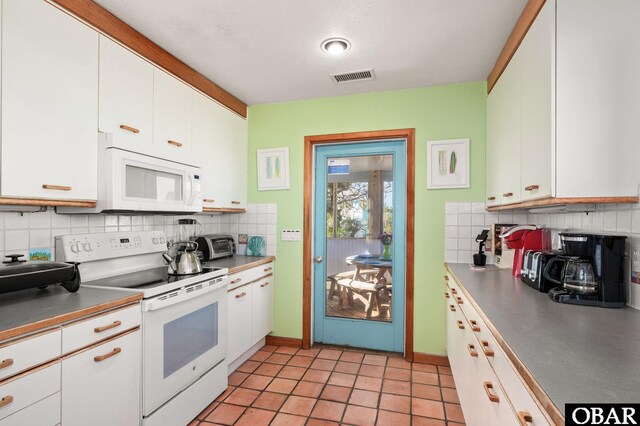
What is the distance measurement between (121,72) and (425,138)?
2321 millimetres

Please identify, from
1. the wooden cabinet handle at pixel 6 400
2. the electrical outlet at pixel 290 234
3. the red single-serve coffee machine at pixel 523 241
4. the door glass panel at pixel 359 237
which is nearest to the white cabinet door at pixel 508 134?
the red single-serve coffee machine at pixel 523 241

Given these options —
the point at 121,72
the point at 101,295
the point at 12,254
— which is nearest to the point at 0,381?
the point at 101,295

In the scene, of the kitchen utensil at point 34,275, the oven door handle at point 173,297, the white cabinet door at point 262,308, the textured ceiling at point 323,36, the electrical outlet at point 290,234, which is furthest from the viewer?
the electrical outlet at point 290,234

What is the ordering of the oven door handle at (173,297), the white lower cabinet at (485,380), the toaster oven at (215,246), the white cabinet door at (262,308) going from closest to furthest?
the white lower cabinet at (485,380) → the oven door handle at (173,297) → the toaster oven at (215,246) → the white cabinet door at (262,308)

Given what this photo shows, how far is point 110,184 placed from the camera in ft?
→ 6.08

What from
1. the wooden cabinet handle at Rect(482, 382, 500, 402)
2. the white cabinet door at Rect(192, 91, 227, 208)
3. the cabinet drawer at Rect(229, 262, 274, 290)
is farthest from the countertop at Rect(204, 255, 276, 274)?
the wooden cabinet handle at Rect(482, 382, 500, 402)

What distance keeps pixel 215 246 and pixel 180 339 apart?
1.04 meters

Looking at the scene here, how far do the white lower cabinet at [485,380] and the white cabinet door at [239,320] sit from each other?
162cm

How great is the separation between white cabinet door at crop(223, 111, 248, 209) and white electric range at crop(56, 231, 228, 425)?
83 centimetres

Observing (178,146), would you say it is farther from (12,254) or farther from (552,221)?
(552,221)

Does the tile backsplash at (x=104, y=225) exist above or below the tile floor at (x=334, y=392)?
above

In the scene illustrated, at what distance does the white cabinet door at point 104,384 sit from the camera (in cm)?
135

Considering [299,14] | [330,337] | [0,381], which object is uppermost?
[299,14]

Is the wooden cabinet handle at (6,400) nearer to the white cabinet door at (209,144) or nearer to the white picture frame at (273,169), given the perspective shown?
the white cabinet door at (209,144)
